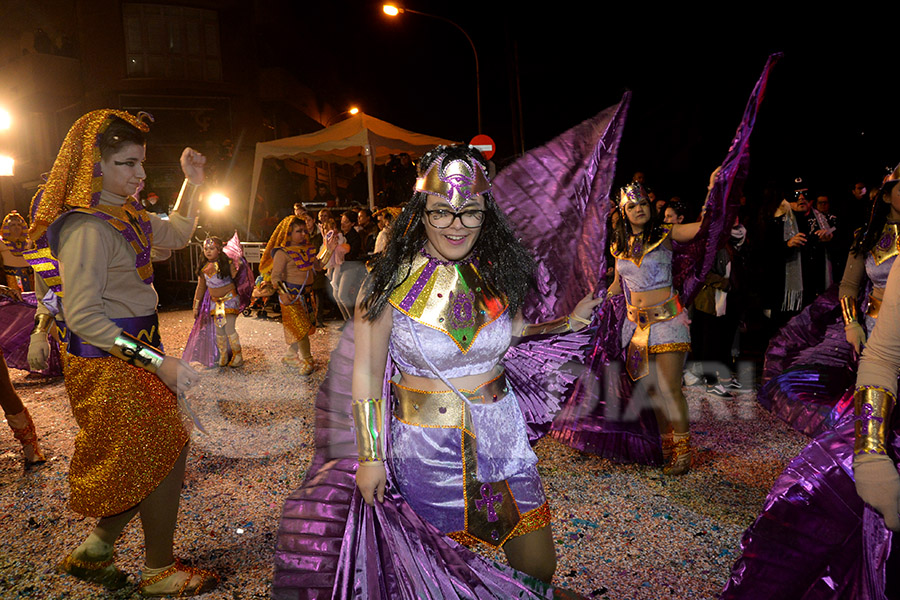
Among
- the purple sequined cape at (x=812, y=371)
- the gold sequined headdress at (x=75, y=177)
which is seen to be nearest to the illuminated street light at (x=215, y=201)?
the gold sequined headdress at (x=75, y=177)

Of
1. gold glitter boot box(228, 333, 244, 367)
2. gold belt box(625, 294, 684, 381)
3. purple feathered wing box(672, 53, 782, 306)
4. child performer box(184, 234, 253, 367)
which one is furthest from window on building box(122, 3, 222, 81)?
purple feathered wing box(672, 53, 782, 306)

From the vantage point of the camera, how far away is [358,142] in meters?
12.5

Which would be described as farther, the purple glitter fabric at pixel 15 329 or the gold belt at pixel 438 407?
the purple glitter fabric at pixel 15 329

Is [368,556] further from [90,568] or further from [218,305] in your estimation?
[218,305]

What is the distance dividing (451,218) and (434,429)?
2.36ft

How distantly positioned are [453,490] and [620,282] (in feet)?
10.3

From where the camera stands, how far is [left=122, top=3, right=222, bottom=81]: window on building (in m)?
20.3

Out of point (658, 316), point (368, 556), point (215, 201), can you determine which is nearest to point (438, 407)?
point (368, 556)

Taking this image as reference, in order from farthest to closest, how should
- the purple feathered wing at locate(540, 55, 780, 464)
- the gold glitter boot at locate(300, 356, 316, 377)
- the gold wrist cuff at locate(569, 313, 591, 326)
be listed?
the gold glitter boot at locate(300, 356, 316, 377) < the purple feathered wing at locate(540, 55, 780, 464) < the gold wrist cuff at locate(569, 313, 591, 326)

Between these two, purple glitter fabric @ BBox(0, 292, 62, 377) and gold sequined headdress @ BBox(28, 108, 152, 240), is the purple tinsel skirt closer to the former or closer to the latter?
gold sequined headdress @ BBox(28, 108, 152, 240)

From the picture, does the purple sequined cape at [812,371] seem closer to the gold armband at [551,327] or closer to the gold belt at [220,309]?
the gold armband at [551,327]

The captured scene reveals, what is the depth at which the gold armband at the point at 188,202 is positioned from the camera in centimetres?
333

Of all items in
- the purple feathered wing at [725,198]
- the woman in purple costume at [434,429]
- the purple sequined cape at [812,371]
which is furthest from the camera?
the purple sequined cape at [812,371]

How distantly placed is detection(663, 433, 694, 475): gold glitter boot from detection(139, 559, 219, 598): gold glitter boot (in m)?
3.20
